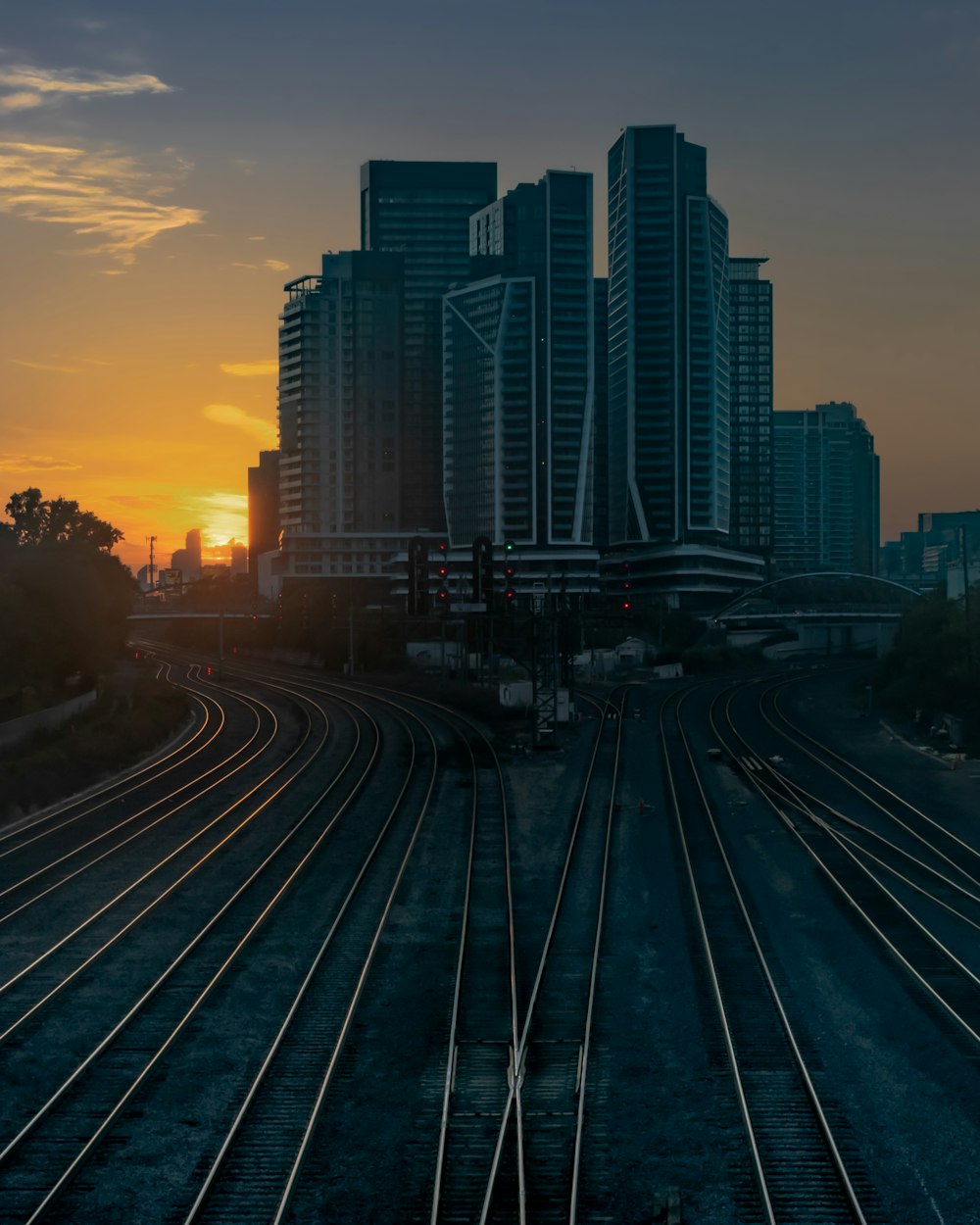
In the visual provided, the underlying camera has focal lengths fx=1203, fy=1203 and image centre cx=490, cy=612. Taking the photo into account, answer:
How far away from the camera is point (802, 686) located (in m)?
97.1

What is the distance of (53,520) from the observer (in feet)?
389

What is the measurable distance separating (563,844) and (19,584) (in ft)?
147

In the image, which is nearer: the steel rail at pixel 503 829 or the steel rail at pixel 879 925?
the steel rail at pixel 503 829

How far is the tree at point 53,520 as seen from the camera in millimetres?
117000

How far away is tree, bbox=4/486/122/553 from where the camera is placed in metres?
117

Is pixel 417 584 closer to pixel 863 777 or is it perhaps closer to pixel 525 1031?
pixel 525 1031

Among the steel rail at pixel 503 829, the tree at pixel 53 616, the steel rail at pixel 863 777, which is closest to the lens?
the steel rail at pixel 503 829

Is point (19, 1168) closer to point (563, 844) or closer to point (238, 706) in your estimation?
point (563, 844)

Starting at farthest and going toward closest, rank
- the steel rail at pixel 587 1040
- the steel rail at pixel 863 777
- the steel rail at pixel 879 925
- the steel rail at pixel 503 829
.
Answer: the steel rail at pixel 863 777, the steel rail at pixel 879 925, the steel rail at pixel 503 829, the steel rail at pixel 587 1040

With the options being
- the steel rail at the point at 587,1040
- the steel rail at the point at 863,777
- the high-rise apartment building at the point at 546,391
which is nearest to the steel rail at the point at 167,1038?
the steel rail at the point at 587,1040

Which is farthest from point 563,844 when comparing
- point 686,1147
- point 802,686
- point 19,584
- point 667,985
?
point 802,686

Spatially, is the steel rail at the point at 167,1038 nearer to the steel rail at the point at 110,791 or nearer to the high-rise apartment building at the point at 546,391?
the steel rail at the point at 110,791

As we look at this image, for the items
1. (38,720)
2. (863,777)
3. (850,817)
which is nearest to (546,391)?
(38,720)

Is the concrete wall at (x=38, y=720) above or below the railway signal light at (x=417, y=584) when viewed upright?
below
